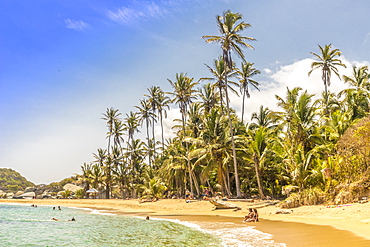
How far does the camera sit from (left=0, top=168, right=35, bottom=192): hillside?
106 metres

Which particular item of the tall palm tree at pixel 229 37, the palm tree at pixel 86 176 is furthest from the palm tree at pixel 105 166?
the tall palm tree at pixel 229 37

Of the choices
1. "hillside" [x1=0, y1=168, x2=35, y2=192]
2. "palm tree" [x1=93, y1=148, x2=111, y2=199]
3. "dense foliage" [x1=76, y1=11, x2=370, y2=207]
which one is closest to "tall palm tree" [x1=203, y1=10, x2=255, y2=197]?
"dense foliage" [x1=76, y1=11, x2=370, y2=207]

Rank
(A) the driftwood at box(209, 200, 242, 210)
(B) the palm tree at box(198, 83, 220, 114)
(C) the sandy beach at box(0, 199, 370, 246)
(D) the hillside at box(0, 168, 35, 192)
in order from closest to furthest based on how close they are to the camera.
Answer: (C) the sandy beach at box(0, 199, 370, 246) → (A) the driftwood at box(209, 200, 242, 210) → (B) the palm tree at box(198, 83, 220, 114) → (D) the hillside at box(0, 168, 35, 192)

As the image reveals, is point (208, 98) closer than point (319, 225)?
No

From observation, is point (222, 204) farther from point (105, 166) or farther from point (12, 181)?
point (12, 181)

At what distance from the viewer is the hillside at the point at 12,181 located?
105894mm

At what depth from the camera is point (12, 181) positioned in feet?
381

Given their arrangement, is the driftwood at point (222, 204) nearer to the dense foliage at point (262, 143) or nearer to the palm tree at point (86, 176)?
the dense foliage at point (262, 143)

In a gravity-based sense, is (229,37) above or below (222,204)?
above

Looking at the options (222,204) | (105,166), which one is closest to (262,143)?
(222,204)

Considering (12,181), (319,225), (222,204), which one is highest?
(12,181)

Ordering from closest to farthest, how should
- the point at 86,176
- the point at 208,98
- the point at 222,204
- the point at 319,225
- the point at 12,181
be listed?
the point at 319,225 → the point at 222,204 → the point at 208,98 → the point at 86,176 → the point at 12,181

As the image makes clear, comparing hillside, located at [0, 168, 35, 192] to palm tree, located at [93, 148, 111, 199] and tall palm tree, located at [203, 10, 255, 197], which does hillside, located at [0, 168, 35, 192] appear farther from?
tall palm tree, located at [203, 10, 255, 197]

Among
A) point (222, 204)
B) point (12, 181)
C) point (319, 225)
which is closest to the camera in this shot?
point (319, 225)
